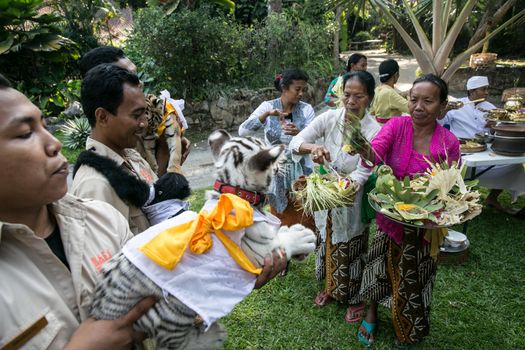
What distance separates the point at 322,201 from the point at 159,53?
357 inches

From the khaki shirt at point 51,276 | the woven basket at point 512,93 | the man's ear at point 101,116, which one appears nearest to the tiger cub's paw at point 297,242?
the khaki shirt at point 51,276

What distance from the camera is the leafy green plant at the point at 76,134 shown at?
10609 mm

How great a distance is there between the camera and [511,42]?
17922 mm

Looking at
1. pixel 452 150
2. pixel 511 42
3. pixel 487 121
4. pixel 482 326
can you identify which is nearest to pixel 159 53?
pixel 487 121

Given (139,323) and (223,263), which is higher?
(223,263)

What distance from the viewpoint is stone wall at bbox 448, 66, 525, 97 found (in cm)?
1451

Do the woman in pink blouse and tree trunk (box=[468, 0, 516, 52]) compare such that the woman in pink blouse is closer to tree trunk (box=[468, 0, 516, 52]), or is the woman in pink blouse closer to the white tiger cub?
the white tiger cub

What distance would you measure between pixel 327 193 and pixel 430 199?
88 cm

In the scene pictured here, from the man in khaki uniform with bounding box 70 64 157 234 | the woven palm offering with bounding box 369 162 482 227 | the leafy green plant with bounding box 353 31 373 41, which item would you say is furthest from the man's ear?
the leafy green plant with bounding box 353 31 373 41

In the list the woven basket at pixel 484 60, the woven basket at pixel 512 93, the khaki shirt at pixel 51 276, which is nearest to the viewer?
the khaki shirt at pixel 51 276

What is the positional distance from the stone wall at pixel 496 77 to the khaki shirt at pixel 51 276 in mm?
15676

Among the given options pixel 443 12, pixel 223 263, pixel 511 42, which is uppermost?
pixel 443 12

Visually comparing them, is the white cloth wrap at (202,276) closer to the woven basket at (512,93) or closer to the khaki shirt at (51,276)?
the khaki shirt at (51,276)

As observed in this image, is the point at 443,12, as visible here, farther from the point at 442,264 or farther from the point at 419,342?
the point at 419,342
